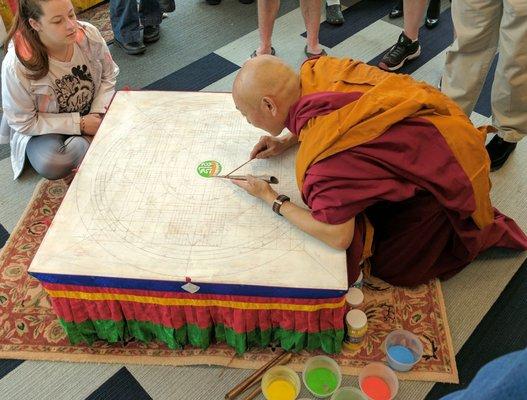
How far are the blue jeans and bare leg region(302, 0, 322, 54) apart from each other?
2.68 feet

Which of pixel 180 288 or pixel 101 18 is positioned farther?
pixel 101 18

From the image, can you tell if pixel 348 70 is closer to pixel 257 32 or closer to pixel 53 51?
pixel 53 51

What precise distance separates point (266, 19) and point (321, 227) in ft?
4.85

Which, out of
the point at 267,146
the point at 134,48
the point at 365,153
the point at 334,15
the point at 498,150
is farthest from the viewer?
the point at 334,15

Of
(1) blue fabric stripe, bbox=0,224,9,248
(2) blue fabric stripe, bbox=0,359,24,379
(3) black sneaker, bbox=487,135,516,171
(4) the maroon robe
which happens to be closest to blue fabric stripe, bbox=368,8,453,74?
(3) black sneaker, bbox=487,135,516,171

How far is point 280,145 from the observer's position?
65.8 inches

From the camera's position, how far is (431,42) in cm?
278

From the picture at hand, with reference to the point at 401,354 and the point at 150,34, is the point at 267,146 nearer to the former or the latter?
the point at 401,354

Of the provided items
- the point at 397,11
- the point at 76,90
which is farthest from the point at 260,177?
the point at 397,11

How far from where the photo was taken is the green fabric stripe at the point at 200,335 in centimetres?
150

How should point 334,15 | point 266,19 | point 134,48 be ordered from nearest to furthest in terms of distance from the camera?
point 266,19 → point 134,48 → point 334,15

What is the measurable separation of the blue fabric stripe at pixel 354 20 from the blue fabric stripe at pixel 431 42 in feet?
0.81

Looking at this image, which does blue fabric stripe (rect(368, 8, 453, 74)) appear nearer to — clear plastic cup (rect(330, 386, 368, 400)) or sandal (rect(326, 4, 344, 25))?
sandal (rect(326, 4, 344, 25))

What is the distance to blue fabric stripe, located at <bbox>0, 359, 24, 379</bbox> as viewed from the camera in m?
1.58
